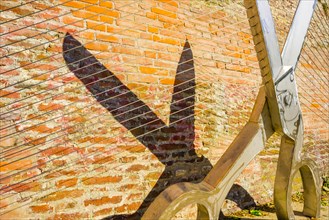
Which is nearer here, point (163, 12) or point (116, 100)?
point (116, 100)

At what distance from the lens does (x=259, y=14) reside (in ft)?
3.87

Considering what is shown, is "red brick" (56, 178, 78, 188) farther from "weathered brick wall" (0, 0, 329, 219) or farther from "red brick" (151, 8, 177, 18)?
"red brick" (151, 8, 177, 18)

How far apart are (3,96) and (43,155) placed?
0.36 m

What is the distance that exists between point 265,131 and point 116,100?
894mm

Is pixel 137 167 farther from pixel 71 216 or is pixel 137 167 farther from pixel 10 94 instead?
pixel 10 94

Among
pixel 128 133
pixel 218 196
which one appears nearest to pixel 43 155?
pixel 128 133

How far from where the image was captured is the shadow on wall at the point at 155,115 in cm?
164

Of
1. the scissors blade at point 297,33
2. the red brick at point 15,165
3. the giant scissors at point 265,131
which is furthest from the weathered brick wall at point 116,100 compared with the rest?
the scissors blade at point 297,33

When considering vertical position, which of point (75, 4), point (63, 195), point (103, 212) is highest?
point (75, 4)

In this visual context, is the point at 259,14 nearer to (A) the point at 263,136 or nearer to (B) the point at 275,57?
(B) the point at 275,57

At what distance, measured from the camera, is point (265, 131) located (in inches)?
52.8

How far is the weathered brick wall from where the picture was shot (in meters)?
1.44

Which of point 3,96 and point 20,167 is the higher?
point 3,96

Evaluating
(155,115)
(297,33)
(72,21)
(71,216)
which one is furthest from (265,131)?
(72,21)
